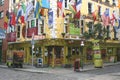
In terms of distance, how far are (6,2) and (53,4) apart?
40.8 feet

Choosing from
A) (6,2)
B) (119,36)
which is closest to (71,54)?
(119,36)

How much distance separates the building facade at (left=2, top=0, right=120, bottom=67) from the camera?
32.1 m

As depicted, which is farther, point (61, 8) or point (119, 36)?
point (119, 36)

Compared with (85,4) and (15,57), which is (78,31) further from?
(15,57)

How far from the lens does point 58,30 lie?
3198 cm

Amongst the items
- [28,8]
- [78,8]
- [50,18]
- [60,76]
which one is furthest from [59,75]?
[28,8]

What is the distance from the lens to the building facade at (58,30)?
3206cm

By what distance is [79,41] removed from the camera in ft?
113

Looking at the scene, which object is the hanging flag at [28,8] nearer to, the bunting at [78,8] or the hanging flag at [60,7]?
the hanging flag at [60,7]

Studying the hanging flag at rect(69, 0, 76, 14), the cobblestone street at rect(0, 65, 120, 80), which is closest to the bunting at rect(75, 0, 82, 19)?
the hanging flag at rect(69, 0, 76, 14)

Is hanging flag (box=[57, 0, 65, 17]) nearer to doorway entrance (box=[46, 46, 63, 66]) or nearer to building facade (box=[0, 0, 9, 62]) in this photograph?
doorway entrance (box=[46, 46, 63, 66])

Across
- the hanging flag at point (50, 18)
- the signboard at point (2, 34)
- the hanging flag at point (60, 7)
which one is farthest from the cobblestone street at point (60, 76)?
the signboard at point (2, 34)

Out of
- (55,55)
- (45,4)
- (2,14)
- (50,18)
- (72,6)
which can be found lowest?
(55,55)

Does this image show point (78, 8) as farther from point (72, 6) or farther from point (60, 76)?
point (60, 76)
